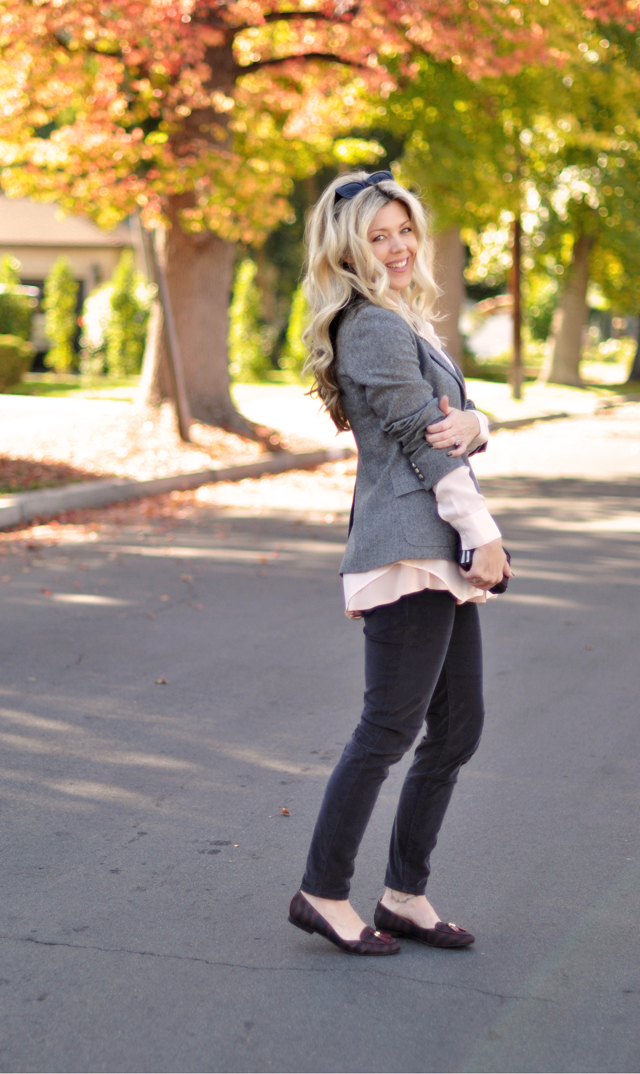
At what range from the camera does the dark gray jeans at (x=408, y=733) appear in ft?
9.37

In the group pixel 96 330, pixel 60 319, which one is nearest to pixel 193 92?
pixel 96 330

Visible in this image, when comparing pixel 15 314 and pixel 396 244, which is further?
pixel 15 314

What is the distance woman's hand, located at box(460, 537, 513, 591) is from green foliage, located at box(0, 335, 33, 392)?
16.4 meters

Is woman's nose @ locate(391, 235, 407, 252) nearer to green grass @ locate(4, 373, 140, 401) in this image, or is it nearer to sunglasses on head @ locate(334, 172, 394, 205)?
sunglasses on head @ locate(334, 172, 394, 205)

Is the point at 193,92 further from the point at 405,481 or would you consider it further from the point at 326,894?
the point at 326,894

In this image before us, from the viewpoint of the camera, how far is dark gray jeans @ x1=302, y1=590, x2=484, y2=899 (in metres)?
2.86

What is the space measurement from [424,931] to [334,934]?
26cm

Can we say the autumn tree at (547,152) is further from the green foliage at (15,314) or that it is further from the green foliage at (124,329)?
the green foliage at (15,314)

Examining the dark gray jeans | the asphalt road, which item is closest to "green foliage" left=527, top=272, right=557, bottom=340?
the asphalt road

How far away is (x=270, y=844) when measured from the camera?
12.3 feet

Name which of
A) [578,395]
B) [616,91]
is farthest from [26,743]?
[578,395]

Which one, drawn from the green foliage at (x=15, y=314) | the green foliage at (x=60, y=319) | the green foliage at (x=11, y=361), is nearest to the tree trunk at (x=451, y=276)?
the green foliage at (x=11, y=361)

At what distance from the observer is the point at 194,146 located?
13.0 metres

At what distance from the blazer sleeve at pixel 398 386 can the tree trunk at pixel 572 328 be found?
82.4ft
